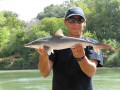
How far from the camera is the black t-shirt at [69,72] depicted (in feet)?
12.4

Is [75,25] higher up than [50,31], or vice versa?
[75,25]

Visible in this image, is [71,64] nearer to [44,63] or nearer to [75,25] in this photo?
[44,63]

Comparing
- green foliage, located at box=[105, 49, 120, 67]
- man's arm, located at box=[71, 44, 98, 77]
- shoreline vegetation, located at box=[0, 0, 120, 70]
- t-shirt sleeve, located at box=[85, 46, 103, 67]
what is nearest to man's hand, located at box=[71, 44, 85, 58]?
man's arm, located at box=[71, 44, 98, 77]

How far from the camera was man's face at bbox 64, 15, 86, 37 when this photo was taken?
150 inches

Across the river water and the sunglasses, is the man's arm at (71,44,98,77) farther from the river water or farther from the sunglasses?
the river water

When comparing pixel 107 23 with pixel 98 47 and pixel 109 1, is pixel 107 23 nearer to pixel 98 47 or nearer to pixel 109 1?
pixel 109 1

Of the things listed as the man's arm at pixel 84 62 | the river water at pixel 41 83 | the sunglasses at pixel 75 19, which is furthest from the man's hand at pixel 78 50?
the river water at pixel 41 83

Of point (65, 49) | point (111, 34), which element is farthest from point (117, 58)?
point (65, 49)

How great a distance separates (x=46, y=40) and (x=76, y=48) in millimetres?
288

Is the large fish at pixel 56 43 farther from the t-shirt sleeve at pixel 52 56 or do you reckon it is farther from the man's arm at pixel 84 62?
the t-shirt sleeve at pixel 52 56

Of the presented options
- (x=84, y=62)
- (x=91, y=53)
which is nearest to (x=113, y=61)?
(x=91, y=53)

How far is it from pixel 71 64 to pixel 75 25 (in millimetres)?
386

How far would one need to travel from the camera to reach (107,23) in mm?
52688

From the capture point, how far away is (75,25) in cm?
380
